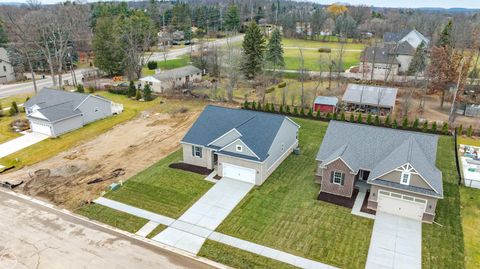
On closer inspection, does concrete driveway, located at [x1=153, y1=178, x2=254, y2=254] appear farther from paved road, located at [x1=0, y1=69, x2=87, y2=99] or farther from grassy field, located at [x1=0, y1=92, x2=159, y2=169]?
paved road, located at [x1=0, y1=69, x2=87, y2=99]

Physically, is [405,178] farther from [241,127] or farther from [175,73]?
[175,73]

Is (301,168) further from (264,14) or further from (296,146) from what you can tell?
(264,14)

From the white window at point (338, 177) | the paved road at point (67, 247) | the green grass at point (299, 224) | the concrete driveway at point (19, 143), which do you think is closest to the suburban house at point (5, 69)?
the concrete driveway at point (19, 143)

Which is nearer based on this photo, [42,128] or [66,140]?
[66,140]

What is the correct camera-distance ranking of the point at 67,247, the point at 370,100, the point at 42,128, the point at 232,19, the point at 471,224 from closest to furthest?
the point at 67,247
the point at 471,224
the point at 42,128
the point at 370,100
the point at 232,19

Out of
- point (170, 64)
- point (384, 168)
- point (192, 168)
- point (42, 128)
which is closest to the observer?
point (384, 168)

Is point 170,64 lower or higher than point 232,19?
lower

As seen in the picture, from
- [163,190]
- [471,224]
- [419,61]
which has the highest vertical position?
[419,61]

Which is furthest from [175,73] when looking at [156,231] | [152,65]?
[156,231]
